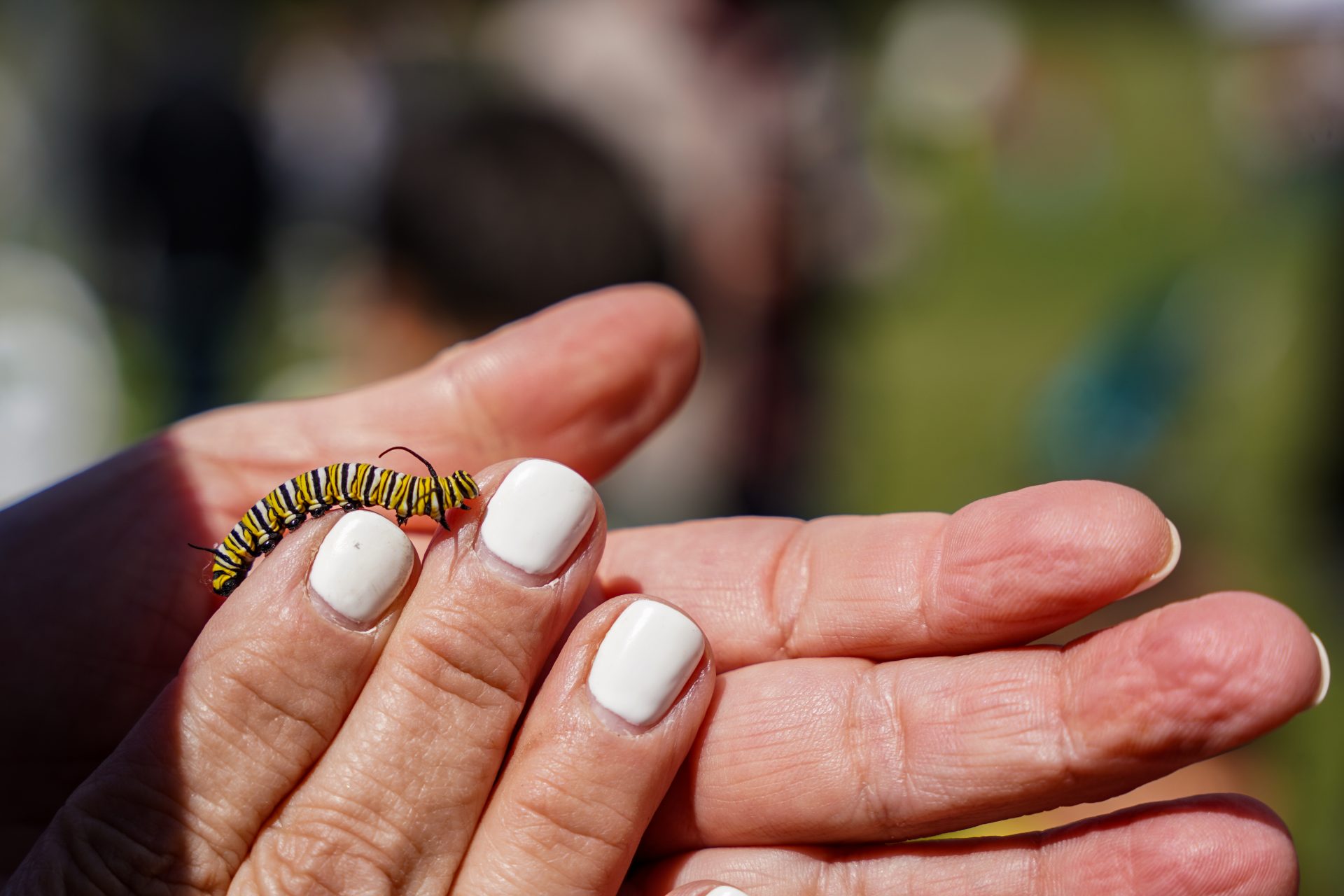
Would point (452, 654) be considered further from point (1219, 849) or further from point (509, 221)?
point (509, 221)

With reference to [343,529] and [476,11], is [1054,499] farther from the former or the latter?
[476,11]

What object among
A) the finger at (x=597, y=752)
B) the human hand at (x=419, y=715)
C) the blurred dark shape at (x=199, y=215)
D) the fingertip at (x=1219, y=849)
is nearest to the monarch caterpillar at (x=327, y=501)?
the human hand at (x=419, y=715)

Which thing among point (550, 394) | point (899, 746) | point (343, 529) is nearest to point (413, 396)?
point (550, 394)

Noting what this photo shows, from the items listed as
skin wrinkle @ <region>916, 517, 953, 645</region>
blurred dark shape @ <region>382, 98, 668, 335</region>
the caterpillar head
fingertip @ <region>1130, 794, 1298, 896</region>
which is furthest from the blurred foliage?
the caterpillar head

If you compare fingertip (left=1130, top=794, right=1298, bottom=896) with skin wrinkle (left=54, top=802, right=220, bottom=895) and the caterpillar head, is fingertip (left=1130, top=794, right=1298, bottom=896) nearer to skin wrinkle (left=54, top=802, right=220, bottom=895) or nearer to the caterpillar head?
the caterpillar head

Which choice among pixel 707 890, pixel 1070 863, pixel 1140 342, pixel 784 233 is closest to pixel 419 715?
pixel 707 890

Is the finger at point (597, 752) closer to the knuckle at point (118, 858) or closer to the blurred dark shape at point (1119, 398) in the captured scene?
the knuckle at point (118, 858)
